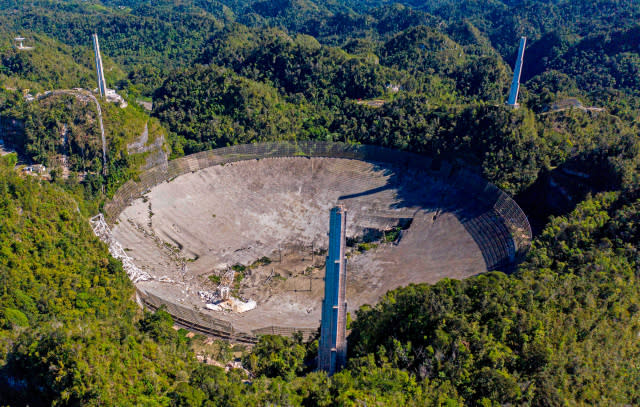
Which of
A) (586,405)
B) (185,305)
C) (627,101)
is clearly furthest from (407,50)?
(586,405)

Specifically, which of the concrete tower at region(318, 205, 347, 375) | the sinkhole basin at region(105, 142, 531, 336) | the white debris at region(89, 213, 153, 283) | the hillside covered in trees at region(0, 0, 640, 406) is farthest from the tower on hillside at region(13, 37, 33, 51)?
the concrete tower at region(318, 205, 347, 375)

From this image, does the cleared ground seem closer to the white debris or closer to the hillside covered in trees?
the white debris

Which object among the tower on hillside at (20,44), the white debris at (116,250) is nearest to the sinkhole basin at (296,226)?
the white debris at (116,250)

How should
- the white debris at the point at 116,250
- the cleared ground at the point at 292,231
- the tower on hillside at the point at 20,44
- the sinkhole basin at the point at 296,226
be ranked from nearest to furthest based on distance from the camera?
the white debris at the point at 116,250, the sinkhole basin at the point at 296,226, the cleared ground at the point at 292,231, the tower on hillside at the point at 20,44

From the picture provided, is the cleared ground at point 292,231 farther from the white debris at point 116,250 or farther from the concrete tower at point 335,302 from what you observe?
the concrete tower at point 335,302

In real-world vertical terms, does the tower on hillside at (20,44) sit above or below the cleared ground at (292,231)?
above

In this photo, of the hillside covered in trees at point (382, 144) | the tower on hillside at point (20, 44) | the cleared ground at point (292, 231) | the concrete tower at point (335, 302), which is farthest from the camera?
the tower on hillside at point (20, 44)

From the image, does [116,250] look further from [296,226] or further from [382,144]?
[382,144]

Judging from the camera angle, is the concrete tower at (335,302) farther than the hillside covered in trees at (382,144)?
Yes
